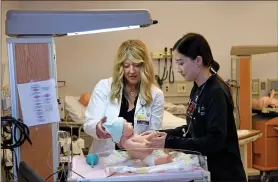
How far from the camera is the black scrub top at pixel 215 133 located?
1.51m

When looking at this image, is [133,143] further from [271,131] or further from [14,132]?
[271,131]

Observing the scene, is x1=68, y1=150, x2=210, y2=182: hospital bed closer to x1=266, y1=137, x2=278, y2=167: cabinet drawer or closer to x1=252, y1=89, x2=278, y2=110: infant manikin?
x1=266, y1=137, x2=278, y2=167: cabinet drawer

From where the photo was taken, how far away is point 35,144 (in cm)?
170

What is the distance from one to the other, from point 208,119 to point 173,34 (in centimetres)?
322

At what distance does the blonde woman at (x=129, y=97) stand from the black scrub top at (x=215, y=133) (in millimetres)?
523

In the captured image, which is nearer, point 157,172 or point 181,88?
point 157,172

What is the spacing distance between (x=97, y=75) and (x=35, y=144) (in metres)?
2.90

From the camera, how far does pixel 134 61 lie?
2127mm

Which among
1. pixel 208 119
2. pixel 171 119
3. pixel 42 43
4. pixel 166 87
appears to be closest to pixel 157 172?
pixel 208 119

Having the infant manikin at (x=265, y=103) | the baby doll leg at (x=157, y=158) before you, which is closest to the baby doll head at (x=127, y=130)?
the baby doll leg at (x=157, y=158)

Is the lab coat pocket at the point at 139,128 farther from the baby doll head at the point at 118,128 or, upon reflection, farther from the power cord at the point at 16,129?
the power cord at the point at 16,129

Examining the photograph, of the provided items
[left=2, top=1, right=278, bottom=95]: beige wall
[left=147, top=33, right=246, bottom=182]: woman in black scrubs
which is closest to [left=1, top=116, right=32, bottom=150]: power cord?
[left=147, top=33, right=246, bottom=182]: woman in black scrubs

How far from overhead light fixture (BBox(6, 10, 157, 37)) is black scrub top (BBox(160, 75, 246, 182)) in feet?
1.31

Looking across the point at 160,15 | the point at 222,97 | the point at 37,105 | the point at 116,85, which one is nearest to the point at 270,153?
the point at 160,15
